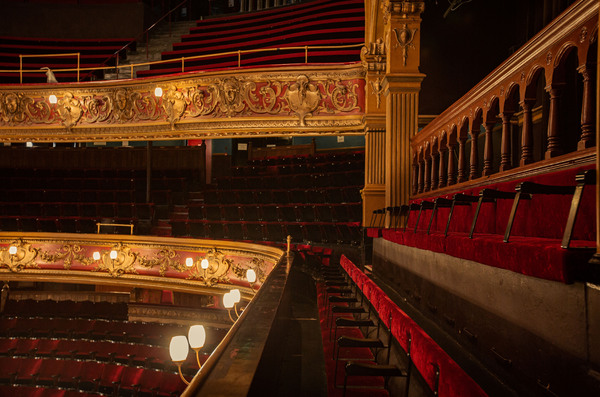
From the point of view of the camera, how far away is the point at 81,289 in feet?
14.7

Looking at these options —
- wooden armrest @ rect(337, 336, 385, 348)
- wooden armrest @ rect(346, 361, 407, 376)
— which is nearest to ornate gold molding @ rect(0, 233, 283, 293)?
wooden armrest @ rect(337, 336, 385, 348)

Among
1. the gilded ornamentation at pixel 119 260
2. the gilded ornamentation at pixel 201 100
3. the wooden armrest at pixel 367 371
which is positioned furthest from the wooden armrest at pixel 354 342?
the gilded ornamentation at pixel 119 260

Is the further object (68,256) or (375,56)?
(68,256)

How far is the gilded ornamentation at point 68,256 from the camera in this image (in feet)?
12.0

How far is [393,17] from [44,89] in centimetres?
304

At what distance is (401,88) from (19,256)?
364cm

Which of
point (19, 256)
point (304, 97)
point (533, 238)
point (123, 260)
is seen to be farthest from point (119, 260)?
point (533, 238)

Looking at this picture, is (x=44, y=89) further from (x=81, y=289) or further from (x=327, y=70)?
(x=327, y=70)

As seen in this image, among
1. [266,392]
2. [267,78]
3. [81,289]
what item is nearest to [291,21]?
[267,78]

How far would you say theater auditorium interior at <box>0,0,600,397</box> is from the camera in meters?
0.63

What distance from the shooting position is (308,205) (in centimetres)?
307

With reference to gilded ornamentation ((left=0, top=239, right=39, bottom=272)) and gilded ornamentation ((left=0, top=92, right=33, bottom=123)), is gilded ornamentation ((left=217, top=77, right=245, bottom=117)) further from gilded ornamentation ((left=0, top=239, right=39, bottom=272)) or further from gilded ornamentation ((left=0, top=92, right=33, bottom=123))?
gilded ornamentation ((left=0, top=239, right=39, bottom=272))

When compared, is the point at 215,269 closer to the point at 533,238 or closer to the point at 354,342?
the point at 354,342

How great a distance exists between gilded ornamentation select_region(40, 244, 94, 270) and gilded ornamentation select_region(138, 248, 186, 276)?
1.98 feet
